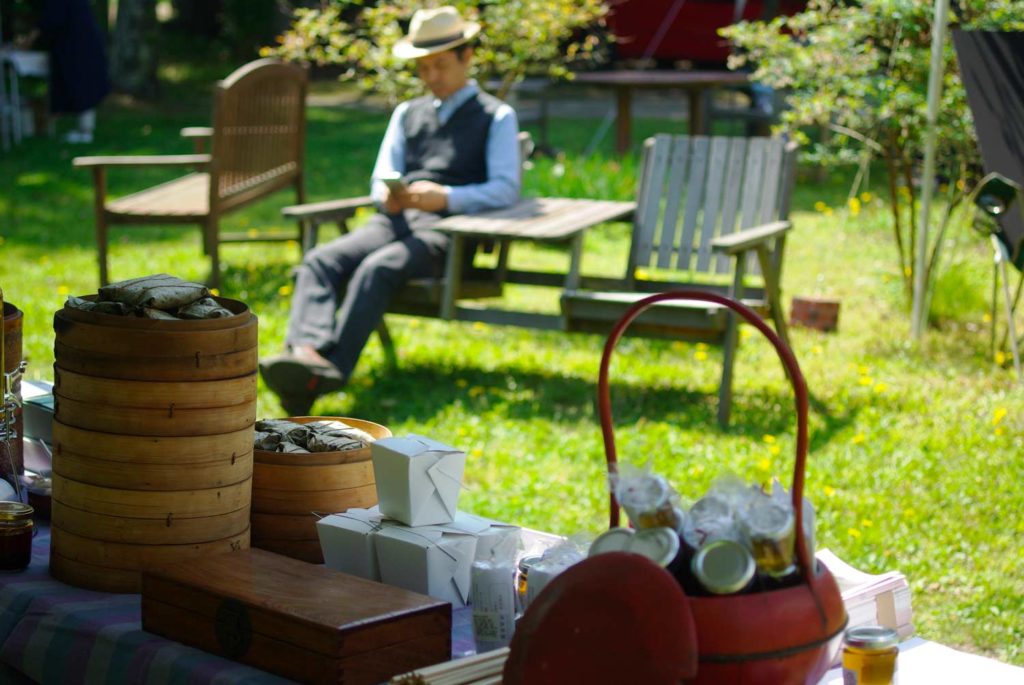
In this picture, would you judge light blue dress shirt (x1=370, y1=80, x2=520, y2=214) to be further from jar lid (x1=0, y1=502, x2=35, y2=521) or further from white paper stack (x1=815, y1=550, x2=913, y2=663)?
white paper stack (x1=815, y1=550, x2=913, y2=663)

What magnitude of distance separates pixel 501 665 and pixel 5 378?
106 cm

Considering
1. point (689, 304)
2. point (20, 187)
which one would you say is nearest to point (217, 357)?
point (689, 304)

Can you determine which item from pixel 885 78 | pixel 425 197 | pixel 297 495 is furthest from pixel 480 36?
pixel 297 495

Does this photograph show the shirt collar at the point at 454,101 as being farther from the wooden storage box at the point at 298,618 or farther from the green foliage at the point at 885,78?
the wooden storage box at the point at 298,618

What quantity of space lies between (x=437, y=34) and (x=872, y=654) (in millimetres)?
4005

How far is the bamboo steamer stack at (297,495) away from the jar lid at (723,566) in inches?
32.4

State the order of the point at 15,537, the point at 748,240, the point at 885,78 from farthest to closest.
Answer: the point at 885,78
the point at 748,240
the point at 15,537

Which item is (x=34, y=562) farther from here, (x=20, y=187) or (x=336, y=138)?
(x=336, y=138)

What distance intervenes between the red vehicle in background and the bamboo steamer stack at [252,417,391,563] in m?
11.6

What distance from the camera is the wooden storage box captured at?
1.61 meters

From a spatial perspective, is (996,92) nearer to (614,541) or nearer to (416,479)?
(416,479)

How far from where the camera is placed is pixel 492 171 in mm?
5164

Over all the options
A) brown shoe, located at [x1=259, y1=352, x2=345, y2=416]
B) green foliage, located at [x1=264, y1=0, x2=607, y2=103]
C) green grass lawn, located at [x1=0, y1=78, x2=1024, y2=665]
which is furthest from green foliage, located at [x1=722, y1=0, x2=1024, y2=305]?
brown shoe, located at [x1=259, y1=352, x2=345, y2=416]

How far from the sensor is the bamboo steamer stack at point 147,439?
72.2 inches
